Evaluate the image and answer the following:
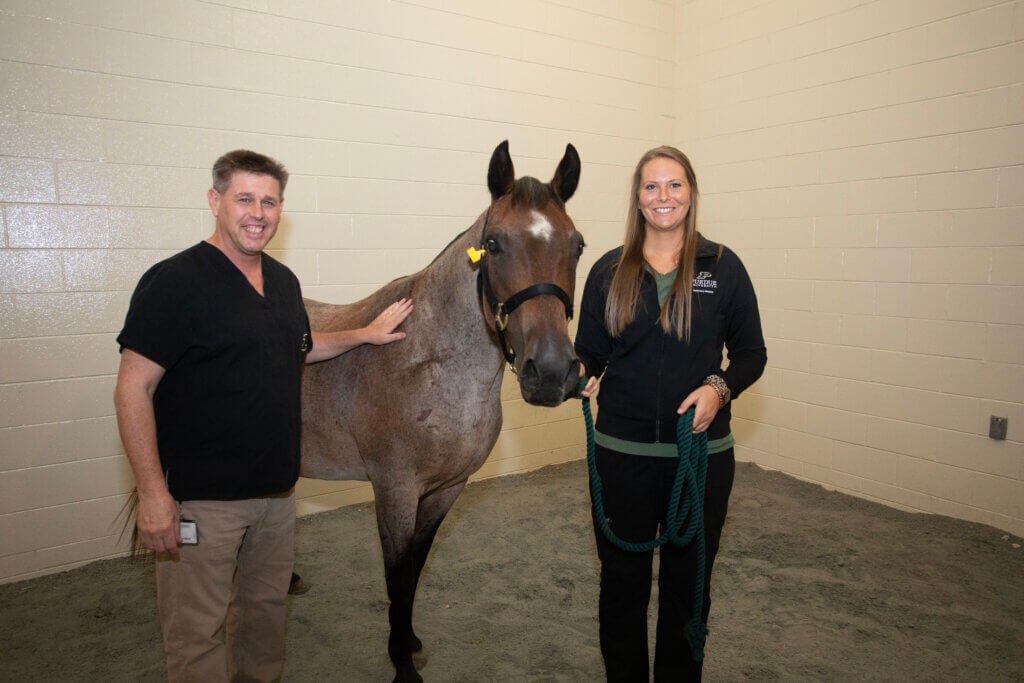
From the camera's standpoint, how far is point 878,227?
369 cm

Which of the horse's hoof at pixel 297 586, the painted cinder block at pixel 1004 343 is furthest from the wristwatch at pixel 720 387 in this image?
the painted cinder block at pixel 1004 343

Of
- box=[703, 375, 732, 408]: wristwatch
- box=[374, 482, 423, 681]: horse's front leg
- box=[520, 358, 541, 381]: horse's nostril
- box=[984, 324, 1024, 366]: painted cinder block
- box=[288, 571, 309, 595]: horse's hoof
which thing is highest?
box=[520, 358, 541, 381]: horse's nostril

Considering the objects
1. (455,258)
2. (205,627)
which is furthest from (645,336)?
(205,627)

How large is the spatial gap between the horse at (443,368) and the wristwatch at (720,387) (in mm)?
336

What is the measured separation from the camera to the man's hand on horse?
2.05 metres

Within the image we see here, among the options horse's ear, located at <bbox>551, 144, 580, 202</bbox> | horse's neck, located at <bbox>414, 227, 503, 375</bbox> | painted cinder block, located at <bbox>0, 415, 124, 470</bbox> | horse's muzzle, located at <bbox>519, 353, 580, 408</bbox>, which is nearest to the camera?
horse's muzzle, located at <bbox>519, 353, 580, 408</bbox>

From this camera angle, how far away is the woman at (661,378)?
61.7 inches

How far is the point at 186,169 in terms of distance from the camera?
316cm

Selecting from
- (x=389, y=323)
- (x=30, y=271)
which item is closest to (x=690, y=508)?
(x=389, y=323)

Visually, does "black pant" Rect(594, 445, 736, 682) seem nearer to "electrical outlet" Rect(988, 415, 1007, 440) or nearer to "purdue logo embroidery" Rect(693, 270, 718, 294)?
"purdue logo embroidery" Rect(693, 270, 718, 294)

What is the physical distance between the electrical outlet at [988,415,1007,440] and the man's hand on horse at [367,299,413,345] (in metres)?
3.13

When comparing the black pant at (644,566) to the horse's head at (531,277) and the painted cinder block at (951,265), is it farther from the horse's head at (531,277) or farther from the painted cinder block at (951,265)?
the painted cinder block at (951,265)

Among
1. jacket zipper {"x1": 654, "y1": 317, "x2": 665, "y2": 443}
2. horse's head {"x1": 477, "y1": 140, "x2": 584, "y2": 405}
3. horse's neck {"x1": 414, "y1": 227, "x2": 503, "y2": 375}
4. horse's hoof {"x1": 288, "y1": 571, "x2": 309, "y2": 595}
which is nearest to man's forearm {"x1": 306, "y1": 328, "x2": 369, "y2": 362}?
horse's neck {"x1": 414, "y1": 227, "x2": 503, "y2": 375}

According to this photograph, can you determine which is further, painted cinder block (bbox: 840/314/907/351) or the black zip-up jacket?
painted cinder block (bbox: 840/314/907/351)
